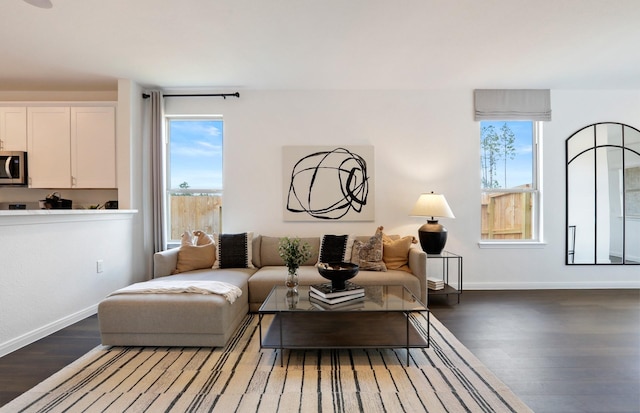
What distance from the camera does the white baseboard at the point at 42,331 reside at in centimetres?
223

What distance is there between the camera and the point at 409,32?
2.64 metres

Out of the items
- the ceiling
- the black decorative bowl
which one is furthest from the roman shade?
the black decorative bowl

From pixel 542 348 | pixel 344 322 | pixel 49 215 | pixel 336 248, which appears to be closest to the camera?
pixel 542 348

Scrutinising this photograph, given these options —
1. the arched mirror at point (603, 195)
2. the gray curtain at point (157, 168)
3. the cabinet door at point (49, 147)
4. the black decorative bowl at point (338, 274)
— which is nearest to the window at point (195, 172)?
the gray curtain at point (157, 168)

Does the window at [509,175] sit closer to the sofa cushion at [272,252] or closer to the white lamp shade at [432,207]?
the white lamp shade at [432,207]

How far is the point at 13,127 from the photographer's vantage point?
12.2 feet

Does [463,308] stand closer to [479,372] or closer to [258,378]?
[479,372]

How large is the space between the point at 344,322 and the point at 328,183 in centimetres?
197

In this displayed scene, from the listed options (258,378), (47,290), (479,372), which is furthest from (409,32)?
(47,290)

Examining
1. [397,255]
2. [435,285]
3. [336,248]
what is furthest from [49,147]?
[435,285]

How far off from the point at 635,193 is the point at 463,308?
3058 mm

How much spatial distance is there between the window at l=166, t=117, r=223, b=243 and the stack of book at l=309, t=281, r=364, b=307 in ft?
7.51

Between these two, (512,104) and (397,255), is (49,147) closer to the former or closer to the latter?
(397,255)

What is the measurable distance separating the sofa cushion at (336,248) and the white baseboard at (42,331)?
244cm
